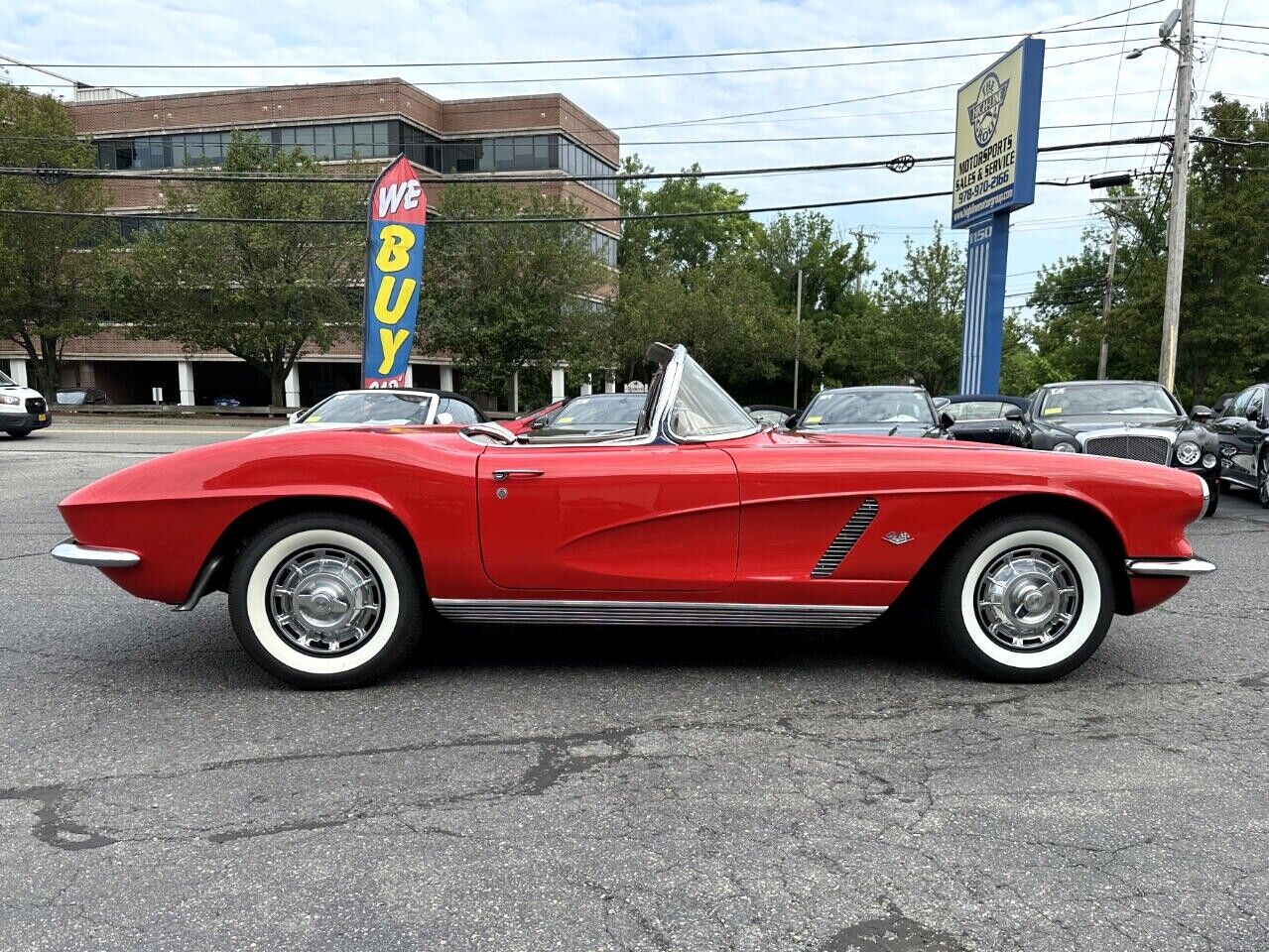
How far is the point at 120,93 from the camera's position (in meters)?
53.0

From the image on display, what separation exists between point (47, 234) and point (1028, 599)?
39408 millimetres

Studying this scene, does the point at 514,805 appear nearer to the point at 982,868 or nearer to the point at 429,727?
the point at 429,727

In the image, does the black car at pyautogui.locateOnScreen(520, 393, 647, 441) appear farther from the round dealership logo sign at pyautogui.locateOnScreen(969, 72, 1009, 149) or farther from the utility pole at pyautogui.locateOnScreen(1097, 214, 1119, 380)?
the utility pole at pyautogui.locateOnScreen(1097, 214, 1119, 380)

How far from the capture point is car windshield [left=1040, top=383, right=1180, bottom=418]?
32.6 feet

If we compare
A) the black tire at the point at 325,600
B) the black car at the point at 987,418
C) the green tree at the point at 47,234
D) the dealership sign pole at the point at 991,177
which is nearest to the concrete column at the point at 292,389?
the green tree at the point at 47,234

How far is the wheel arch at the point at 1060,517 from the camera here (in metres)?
3.69

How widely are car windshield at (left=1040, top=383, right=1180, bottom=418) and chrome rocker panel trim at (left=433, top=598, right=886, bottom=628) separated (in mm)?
7617

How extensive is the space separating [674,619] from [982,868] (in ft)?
5.29

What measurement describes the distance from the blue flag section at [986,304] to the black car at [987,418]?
3262 millimetres

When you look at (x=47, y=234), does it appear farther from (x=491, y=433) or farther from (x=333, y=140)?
(x=491, y=433)

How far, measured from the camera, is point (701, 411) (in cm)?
405

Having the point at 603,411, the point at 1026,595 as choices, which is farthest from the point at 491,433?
the point at 603,411

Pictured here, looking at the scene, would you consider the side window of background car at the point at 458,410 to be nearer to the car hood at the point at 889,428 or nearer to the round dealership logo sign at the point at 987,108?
the car hood at the point at 889,428

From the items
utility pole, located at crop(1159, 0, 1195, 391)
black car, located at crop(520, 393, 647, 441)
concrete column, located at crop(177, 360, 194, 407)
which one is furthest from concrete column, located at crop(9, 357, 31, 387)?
utility pole, located at crop(1159, 0, 1195, 391)
